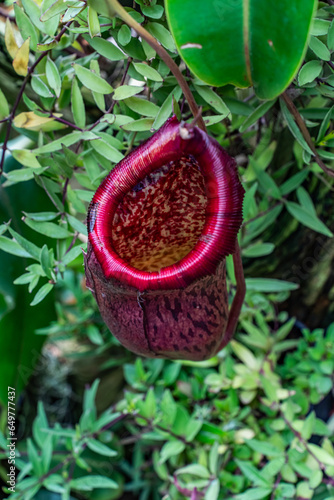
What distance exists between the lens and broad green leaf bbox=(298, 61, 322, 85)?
53 centimetres

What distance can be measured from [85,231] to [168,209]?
0.16 m

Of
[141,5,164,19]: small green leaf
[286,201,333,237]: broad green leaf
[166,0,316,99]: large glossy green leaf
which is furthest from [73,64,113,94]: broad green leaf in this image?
[286,201,333,237]: broad green leaf

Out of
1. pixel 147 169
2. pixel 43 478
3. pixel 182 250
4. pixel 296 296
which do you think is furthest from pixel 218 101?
pixel 43 478

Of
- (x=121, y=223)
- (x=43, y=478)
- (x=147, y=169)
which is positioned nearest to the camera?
(x=147, y=169)

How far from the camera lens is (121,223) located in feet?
2.10

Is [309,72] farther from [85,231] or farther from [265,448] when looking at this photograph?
[265,448]

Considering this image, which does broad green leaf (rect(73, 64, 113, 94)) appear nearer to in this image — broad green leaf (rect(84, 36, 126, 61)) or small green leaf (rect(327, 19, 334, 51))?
broad green leaf (rect(84, 36, 126, 61))

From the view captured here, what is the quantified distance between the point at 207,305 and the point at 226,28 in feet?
1.20

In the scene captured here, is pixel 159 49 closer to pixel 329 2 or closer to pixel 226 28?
pixel 226 28

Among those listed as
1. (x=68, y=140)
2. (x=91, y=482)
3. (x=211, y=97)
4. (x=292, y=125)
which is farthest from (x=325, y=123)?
(x=91, y=482)

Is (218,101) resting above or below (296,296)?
above

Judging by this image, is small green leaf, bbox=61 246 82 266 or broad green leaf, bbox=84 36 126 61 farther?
small green leaf, bbox=61 246 82 266

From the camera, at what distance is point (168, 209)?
68cm

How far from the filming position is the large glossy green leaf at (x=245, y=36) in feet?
1.27
